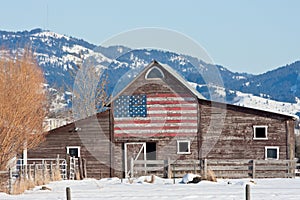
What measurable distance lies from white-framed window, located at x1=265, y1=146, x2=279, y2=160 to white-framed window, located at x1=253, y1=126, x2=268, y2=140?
2.09ft

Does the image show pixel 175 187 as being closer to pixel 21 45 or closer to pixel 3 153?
pixel 3 153

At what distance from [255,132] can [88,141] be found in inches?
379

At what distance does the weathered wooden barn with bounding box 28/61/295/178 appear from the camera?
44375 millimetres

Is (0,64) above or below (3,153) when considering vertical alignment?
above

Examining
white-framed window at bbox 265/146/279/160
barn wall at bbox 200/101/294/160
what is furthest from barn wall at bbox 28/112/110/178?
white-framed window at bbox 265/146/279/160

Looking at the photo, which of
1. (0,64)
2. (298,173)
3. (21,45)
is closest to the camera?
(0,64)

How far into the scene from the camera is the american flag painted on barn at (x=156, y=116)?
148 ft

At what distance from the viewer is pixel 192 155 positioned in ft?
148

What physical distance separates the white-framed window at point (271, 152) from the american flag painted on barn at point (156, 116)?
4.23 metres

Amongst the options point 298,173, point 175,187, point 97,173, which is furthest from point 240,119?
point 175,187

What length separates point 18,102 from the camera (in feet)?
95.8

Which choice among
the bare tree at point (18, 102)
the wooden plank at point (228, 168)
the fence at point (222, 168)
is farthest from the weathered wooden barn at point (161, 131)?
the bare tree at point (18, 102)

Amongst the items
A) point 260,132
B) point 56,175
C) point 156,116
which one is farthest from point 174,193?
point 156,116

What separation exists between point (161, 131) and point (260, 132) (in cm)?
568
